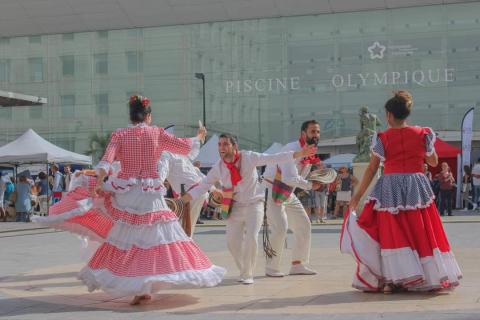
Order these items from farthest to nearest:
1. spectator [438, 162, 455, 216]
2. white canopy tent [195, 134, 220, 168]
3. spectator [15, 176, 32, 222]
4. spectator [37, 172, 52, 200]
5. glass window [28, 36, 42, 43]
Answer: glass window [28, 36, 42, 43] < white canopy tent [195, 134, 220, 168] < spectator [15, 176, 32, 222] < spectator [37, 172, 52, 200] < spectator [438, 162, 455, 216]

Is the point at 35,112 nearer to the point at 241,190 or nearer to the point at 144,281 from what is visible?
the point at 241,190

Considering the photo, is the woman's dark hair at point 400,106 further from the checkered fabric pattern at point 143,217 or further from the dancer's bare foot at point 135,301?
the dancer's bare foot at point 135,301

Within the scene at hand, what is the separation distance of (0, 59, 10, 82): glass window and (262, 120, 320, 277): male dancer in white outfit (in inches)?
1359

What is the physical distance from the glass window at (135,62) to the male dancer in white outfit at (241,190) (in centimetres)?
3147

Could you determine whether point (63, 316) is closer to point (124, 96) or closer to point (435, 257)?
point (435, 257)

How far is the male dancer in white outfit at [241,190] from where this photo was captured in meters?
8.27

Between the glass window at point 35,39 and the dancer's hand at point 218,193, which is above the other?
the glass window at point 35,39

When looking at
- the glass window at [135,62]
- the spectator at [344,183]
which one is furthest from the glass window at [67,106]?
the spectator at [344,183]

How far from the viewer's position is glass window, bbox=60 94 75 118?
40281 millimetres

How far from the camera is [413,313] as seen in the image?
19.8 feet

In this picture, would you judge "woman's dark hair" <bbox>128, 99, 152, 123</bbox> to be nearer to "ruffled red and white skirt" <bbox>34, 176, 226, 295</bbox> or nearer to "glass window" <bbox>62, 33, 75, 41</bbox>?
"ruffled red and white skirt" <bbox>34, 176, 226, 295</bbox>

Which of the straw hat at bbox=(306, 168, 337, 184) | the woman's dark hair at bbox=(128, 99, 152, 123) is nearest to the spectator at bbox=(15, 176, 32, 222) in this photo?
the straw hat at bbox=(306, 168, 337, 184)

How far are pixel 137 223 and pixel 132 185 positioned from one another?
14.9 inches

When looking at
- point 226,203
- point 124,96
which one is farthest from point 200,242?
point 124,96
